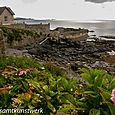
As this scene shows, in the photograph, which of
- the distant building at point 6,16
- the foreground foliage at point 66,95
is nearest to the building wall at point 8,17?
the distant building at point 6,16

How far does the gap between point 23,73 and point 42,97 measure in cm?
137

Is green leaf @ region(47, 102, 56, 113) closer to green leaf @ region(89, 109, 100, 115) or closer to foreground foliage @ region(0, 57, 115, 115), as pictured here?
foreground foliage @ region(0, 57, 115, 115)

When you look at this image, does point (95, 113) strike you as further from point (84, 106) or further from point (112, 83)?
point (112, 83)

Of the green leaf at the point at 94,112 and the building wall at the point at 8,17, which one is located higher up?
the green leaf at the point at 94,112

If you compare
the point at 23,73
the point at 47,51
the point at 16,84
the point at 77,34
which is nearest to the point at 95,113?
the point at 16,84

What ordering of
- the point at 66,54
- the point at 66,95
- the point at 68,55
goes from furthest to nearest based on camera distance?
the point at 66,54 < the point at 68,55 < the point at 66,95

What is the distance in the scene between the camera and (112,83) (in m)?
3.58

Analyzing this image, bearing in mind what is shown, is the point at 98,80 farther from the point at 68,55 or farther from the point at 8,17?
the point at 8,17

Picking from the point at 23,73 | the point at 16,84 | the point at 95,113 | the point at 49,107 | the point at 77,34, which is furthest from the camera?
the point at 77,34

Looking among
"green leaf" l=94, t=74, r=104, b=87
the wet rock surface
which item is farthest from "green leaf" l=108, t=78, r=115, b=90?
the wet rock surface

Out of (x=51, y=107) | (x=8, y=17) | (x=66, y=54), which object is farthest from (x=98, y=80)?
(x=8, y=17)

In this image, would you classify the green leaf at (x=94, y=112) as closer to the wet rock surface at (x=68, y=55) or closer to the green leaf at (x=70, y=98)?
the green leaf at (x=70, y=98)

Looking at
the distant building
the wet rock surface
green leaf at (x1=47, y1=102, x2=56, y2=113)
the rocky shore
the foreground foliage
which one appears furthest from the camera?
the distant building

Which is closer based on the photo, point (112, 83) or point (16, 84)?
point (112, 83)
